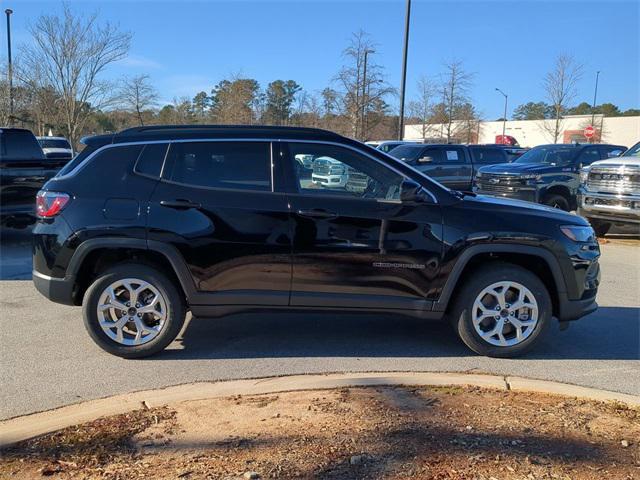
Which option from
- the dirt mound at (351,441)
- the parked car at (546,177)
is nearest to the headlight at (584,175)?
the parked car at (546,177)

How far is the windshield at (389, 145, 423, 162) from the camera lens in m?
15.6

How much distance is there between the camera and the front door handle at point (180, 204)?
4.49m

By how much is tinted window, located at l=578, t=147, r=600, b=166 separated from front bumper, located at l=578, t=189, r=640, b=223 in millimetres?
2594

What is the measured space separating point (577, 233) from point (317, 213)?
7.28ft

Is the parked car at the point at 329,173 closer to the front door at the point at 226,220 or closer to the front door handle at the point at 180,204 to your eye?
the front door at the point at 226,220

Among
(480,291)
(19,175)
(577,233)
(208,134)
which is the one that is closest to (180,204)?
(208,134)

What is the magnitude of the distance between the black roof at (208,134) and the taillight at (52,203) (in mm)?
525

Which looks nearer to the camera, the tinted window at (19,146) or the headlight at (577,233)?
the headlight at (577,233)

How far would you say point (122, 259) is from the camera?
15.4ft

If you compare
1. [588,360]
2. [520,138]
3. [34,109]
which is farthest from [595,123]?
[588,360]

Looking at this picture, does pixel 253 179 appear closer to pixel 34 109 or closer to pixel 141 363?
pixel 141 363

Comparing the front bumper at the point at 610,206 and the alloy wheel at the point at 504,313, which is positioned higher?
the front bumper at the point at 610,206

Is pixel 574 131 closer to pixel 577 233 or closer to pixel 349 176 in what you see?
pixel 577 233

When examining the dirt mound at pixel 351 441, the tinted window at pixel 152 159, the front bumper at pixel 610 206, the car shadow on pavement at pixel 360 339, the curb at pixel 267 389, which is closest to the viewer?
the dirt mound at pixel 351 441
